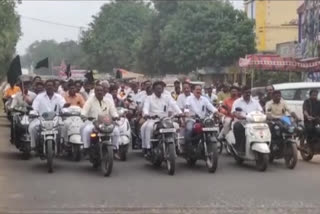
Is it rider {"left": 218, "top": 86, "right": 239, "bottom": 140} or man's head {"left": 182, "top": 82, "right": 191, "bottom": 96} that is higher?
man's head {"left": 182, "top": 82, "right": 191, "bottom": 96}

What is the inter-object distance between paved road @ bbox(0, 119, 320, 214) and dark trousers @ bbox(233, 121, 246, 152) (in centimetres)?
41

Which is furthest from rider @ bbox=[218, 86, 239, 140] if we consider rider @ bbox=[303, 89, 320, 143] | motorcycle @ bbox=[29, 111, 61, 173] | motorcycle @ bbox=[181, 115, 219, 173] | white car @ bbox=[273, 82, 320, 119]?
white car @ bbox=[273, 82, 320, 119]

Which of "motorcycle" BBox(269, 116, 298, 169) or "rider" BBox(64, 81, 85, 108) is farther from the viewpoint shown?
"rider" BBox(64, 81, 85, 108)

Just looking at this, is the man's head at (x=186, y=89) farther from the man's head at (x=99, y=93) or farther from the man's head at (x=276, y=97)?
the man's head at (x=99, y=93)

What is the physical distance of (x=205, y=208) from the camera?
359 inches

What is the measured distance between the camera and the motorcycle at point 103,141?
12000 millimetres

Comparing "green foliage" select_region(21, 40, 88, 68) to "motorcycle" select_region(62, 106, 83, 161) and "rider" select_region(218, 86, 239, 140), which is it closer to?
"rider" select_region(218, 86, 239, 140)

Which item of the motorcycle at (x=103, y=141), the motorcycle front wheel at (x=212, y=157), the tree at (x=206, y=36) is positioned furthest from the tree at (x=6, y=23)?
the motorcycle front wheel at (x=212, y=157)

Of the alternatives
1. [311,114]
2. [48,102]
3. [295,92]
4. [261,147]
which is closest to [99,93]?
[48,102]

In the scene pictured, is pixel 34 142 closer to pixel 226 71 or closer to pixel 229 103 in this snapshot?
pixel 229 103

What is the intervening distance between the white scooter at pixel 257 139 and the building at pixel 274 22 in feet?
182

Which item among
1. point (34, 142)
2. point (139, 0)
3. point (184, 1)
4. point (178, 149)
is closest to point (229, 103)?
point (178, 149)

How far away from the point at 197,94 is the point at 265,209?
5438 millimetres

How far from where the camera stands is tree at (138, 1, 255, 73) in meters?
57.6
